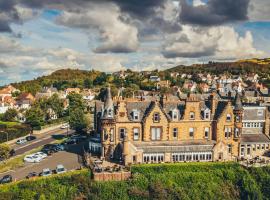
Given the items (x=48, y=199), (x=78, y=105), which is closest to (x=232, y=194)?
(x=48, y=199)

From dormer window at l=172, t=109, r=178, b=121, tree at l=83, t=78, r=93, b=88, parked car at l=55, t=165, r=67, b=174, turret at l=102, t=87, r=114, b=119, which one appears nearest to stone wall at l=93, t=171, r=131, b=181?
parked car at l=55, t=165, r=67, b=174

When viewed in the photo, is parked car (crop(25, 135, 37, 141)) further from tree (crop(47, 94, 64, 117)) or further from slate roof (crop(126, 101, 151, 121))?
slate roof (crop(126, 101, 151, 121))

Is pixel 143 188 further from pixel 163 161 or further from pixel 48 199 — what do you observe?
pixel 48 199

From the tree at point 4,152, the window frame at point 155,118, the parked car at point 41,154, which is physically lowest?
the parked car at point 41,154

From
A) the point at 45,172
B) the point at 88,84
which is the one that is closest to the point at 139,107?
the point at 45,172

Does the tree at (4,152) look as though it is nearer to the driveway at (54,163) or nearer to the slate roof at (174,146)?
the driveway at (54,163)

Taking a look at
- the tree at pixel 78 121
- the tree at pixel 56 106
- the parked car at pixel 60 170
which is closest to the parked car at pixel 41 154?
the parked car at pixel 60 170
